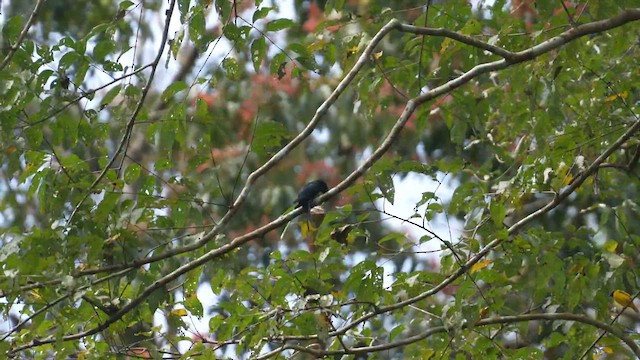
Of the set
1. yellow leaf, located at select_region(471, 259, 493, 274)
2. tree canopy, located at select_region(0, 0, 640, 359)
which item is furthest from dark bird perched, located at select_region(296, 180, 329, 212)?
yellow leaf, located at select_region(471, 259, 493, 274)

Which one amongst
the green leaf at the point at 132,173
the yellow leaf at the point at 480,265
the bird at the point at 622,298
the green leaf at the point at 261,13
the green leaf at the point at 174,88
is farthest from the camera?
the bird at the point at 622,298

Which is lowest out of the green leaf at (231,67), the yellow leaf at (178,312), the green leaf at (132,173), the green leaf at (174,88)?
the yellow leaf at (178,312)

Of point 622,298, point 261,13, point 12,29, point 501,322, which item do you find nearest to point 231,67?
point 261,13

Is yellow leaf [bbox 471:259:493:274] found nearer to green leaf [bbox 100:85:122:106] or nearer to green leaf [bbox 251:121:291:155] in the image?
green leaf [bbox 251:121:291:155]

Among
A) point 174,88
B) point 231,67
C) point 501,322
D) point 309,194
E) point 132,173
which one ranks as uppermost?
point 231,67

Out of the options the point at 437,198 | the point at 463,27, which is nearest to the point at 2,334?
the point at 437,198

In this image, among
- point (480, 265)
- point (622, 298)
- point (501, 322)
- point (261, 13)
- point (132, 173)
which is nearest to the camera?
point (261, 13)

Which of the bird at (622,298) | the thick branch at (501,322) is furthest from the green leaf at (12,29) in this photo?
the bird at (622,298)

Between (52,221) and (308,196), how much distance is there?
0.81 m

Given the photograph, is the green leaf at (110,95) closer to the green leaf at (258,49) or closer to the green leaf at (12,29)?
the green leaf at (12,29)

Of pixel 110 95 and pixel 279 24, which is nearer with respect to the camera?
pixel 279 24

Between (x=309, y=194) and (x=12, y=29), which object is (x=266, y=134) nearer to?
(x=309, y=194)

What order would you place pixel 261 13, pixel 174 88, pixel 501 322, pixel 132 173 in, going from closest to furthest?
pixel 261 13, pixel 174 88, pixel 132 173, pixel 501 322

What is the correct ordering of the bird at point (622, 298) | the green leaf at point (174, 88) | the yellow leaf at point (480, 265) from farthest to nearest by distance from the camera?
1. the bird at point (622, 298)
2. the yellow leaf at point (480, 265)
3. the green leaf at point (174, 88)
